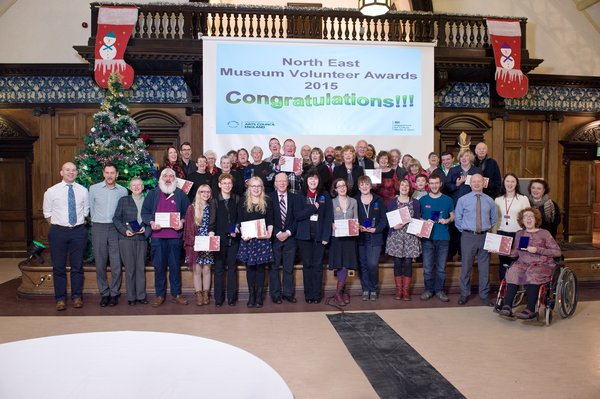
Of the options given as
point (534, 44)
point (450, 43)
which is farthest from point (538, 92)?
point (450, 43)

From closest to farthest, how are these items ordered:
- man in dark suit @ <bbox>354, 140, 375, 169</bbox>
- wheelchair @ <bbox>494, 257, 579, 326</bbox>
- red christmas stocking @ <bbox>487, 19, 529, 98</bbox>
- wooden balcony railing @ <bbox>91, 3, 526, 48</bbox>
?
wheelchair @ <bbox>494, 257, 579, 326</bbox>
man in dark suit @ <bbox>354, 140, 375, 169</bbox>
wooden balcony railing @ <bbox>91, 3, 526, 48</bbox>
red christmas stocking @ <bbox>487, 19, 529, 98</bbox>

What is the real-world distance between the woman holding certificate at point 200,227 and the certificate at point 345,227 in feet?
5.32

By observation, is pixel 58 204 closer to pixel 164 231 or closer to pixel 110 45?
pixel 164 231

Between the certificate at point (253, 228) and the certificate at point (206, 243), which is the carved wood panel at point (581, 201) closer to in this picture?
the certificate at point (253, 228)

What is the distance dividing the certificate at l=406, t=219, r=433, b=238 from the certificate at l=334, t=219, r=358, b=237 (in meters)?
0.81

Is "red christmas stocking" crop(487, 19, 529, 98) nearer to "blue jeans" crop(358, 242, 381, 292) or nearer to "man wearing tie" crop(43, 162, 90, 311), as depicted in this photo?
"blue jeans" crop(358, 242, 381, 292)

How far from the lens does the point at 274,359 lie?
4.03 meters

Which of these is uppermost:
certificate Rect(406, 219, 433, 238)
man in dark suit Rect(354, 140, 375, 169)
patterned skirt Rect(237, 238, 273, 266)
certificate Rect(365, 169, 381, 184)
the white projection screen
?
the white projection screen

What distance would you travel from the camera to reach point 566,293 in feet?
17.0

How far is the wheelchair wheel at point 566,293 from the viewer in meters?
5.02

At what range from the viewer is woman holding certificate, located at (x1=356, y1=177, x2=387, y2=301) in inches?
236

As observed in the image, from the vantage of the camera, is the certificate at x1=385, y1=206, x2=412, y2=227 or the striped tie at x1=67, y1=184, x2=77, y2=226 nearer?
the striped tie at x1=67, y1=184, x2=77, y2=226

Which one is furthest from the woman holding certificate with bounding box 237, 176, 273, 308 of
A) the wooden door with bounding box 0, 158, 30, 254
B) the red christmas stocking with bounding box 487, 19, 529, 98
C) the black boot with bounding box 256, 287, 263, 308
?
the wooden door with bounding box 0, 158, 30, 254

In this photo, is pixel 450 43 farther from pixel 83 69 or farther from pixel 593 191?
pixel 83 69
